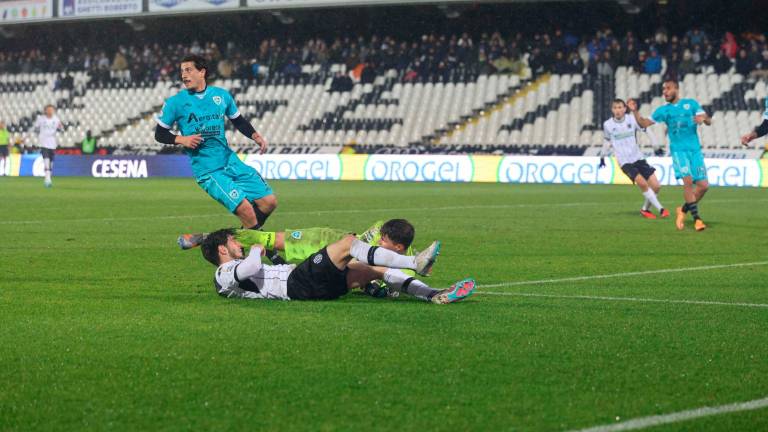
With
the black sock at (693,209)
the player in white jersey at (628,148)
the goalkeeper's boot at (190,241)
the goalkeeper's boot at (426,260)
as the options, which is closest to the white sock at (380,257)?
the goalkeeper's boot at (426,260)

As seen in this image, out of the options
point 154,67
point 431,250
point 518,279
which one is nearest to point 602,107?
point 154,67

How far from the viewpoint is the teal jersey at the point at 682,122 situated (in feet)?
60.9

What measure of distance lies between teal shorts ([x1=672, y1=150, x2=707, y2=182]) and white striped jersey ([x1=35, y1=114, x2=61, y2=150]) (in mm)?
19461

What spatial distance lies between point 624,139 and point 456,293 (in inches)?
550

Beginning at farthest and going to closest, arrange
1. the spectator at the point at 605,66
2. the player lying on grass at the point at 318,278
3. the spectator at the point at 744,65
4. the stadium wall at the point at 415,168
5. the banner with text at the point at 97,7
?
the banner with text at the point at 97,7 < the spectator at the point at 605,66 < the spectator at the point at 744,65 < the stadium wall at the point at 415,168 < the player lying on grass at the point at 318,278

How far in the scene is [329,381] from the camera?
6.07m

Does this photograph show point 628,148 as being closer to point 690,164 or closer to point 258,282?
point 690,164

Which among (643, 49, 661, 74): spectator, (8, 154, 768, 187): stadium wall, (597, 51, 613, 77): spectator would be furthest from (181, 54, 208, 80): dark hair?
(597, 51, 613, 77): spectator

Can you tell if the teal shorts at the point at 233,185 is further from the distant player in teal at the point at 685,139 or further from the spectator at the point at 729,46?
the spectator at the point at 729,46

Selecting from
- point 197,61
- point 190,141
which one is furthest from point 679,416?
point 197,61

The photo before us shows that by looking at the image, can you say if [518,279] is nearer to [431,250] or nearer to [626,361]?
[431,250]

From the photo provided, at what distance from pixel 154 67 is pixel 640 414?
168ft

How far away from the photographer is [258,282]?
9.23 m

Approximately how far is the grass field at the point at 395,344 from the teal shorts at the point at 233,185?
0.76m
